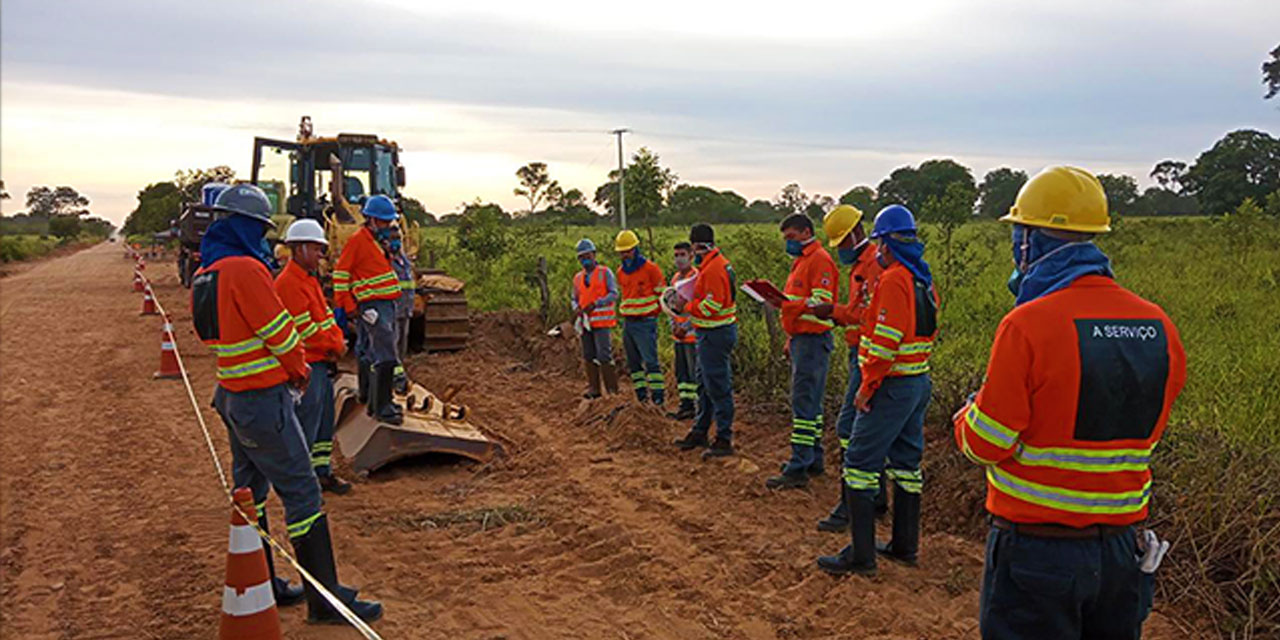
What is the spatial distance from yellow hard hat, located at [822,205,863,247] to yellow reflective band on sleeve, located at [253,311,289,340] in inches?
144

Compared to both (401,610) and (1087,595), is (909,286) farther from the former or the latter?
(401,610)

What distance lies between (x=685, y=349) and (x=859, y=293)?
3564 mm

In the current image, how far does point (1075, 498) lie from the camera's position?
2.95 m

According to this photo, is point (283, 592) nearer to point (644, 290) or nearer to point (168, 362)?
point (644, 290)

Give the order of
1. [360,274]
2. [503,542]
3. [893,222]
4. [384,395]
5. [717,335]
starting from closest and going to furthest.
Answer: [893,222], [503,542], [384,395], [360,274], [717,335]

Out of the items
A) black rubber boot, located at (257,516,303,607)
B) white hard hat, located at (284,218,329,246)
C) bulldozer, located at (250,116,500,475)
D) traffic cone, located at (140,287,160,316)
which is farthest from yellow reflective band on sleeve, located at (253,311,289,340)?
→ traffic cone, located at (140,287,160,316)

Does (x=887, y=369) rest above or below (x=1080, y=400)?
below

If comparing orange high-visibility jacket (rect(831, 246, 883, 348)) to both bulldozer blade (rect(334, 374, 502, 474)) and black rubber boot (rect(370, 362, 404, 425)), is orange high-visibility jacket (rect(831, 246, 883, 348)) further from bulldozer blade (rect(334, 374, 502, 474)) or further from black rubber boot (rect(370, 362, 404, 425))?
black rubber boot (rect(370, 362, 404, 425))

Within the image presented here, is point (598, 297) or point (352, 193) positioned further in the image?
point (352, 193)

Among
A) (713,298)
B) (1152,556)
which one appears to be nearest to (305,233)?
(713,298)

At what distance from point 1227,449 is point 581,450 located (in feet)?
16.6

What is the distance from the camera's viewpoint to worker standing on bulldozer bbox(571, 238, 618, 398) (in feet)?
35.0

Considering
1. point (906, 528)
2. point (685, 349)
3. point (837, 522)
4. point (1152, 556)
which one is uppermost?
point (685, 349)

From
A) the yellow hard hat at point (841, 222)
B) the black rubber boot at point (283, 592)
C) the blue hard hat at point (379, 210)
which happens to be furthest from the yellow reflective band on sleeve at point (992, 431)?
the blue hard hat at point (379, 210)
